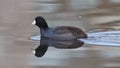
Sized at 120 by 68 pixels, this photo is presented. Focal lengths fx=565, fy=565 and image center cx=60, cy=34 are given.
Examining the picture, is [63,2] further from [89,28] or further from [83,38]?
[83,38]

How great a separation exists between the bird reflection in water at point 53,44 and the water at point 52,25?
0.06 m

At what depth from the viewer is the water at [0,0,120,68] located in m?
5.94

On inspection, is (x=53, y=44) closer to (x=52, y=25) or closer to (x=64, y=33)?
(x=64, y=33)

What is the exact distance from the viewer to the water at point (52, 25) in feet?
19.5

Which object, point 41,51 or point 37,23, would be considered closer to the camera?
point 41,51

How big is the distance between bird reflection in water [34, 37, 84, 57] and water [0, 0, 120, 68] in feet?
0.20

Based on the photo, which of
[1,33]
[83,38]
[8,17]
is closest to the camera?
[83,38]

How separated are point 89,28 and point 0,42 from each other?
4.55ft

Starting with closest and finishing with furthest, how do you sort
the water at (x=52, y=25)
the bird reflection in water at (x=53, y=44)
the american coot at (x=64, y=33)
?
the water at (x=52, y=25)
the bird reflection in water at (x=53, y=44)
the american coot at (x=64, y=33)

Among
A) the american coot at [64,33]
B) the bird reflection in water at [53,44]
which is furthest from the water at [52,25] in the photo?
the american coot at [64,33]

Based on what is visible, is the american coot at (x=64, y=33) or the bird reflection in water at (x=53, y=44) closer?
the bird reflection in water at (x=53, y=44)

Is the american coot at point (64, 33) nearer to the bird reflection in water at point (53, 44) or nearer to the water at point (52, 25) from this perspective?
the bird reflection in water at point (53, 44)

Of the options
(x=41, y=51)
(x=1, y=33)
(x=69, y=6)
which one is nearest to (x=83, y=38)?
(x=41, y=51)

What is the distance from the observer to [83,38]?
678 cm
